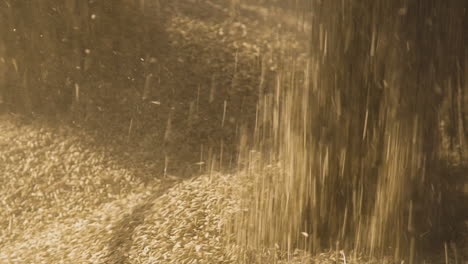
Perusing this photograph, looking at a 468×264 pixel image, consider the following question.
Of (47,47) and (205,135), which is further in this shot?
(47,47)

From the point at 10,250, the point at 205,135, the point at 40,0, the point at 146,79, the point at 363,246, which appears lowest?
the point at 10,250

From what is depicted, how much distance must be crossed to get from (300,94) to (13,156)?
3016 millimetres

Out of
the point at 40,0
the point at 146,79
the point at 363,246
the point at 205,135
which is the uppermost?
the point at 40,0

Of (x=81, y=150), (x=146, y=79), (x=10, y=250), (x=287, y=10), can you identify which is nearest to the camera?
(x=10, y=250)

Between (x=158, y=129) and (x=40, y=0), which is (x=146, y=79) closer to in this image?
(x=158, y=129)

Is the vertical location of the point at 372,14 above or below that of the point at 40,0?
below

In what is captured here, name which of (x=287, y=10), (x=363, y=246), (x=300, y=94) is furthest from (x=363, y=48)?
(x=287, y=10)

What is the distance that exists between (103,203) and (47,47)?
2093 millimetres

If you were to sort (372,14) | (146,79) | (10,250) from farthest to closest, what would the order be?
(146,79)
(10,250)
(372,14)

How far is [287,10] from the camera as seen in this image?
7.66 m

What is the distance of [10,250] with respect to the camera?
4.17 metres

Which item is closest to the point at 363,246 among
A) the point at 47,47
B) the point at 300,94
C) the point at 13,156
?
the point at 300,94

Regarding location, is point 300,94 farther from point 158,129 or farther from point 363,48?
point 158,129

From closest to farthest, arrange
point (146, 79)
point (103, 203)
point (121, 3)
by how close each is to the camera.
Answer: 1. point (103, 203)
2. point (146, 79)
3. point (121, 3)
